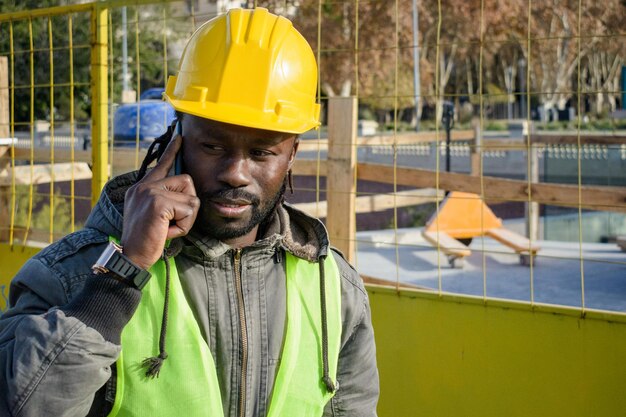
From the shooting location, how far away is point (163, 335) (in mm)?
2016

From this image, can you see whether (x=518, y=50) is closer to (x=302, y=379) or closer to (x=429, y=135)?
(x=429, y=135)

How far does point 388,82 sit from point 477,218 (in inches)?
1173

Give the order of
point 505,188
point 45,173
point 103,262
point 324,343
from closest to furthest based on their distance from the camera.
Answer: point 103,262 < point 324,343 < point 505,188 < point 45,173

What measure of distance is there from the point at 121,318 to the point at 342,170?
347 cm

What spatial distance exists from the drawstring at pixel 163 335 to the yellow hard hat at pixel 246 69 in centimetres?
36

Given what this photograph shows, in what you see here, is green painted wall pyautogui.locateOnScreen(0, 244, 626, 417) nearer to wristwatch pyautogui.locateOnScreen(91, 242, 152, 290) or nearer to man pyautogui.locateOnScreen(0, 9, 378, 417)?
man pyautogui.locateOnScreen(0, 9, 378, 417)

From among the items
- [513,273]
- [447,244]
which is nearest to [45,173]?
[447,244]

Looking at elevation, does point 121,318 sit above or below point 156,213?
below

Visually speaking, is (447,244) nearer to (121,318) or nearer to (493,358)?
(493,358)

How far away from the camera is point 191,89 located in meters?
2.24

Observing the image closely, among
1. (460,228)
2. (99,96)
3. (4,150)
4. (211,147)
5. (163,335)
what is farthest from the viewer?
(460,228)

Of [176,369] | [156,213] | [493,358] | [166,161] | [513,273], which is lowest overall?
[493,358]

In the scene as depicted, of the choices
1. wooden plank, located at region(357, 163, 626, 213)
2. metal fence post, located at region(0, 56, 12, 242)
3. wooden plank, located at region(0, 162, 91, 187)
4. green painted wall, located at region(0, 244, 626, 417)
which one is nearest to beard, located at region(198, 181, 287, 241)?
green painted wall, located at region(0, 244, 626, 417)

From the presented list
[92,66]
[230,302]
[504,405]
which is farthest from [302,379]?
[92,66]
